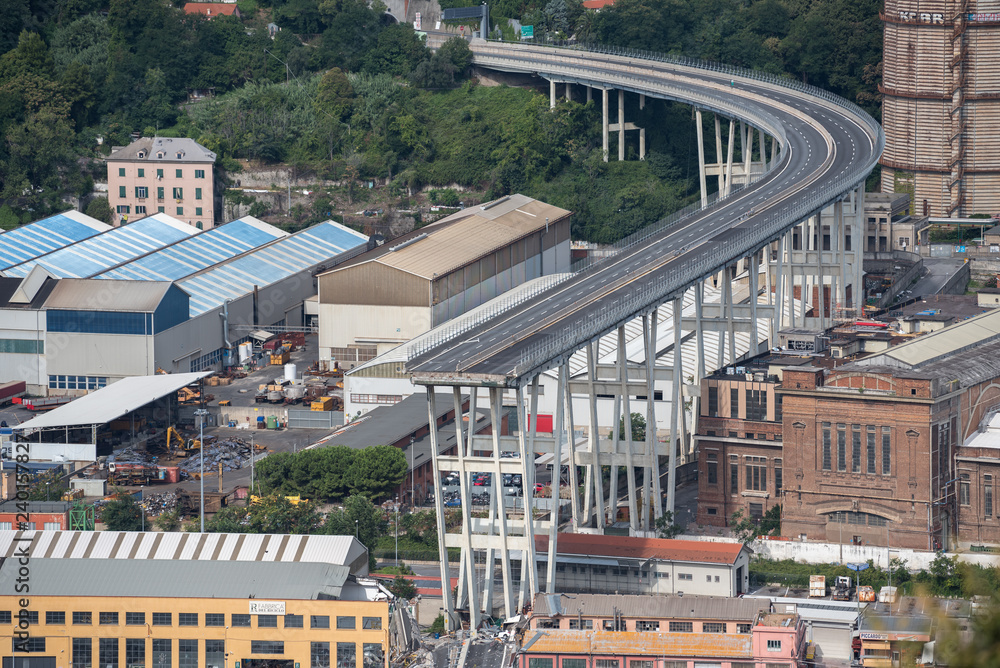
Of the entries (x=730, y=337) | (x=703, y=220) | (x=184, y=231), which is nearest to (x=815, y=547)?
(x=730, y=337)

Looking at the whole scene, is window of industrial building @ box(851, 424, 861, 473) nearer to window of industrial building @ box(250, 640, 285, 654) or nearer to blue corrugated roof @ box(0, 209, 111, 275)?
window of industrial building @ box(250, 640, 285, 654)

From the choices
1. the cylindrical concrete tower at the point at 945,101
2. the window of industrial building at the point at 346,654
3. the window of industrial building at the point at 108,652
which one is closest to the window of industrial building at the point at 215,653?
the window of industrial building at the point at 108,652

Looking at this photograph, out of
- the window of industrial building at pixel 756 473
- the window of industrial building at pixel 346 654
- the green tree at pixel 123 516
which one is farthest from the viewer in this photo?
the window of industrial building at pixel 756 473

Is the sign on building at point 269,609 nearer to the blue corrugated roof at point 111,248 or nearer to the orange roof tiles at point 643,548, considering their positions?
the orange roof tiles at point 643,548

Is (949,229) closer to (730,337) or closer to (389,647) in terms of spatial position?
(730,337)

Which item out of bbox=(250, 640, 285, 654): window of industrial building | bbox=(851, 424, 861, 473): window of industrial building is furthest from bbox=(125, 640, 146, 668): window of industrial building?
bbox=(851, 424, 861, 473): window of industrial building

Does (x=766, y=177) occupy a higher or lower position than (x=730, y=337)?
higher
